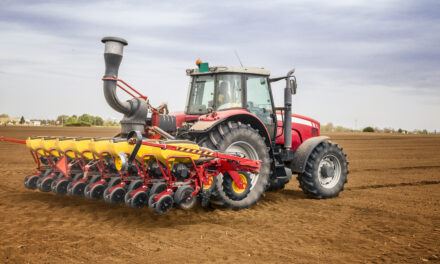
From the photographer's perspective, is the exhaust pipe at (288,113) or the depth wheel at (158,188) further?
the exhaust pipe at (288,113)

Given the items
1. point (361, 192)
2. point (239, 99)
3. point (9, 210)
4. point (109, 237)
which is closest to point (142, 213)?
point (109, 237)

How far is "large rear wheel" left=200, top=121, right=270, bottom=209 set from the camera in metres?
6.26

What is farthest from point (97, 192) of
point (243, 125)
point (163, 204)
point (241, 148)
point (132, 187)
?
point (243, 125)

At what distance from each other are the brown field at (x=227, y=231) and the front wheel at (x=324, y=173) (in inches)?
9.6

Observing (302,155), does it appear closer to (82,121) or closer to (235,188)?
(235,188)

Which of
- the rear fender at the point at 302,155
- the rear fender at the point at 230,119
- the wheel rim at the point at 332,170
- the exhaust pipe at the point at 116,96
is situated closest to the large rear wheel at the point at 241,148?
the rear fender at the point at 230,119

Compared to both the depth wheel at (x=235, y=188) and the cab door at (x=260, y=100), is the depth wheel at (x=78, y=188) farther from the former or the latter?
the cab door at (x=260, y=100)

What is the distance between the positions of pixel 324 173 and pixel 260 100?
6.41 feet

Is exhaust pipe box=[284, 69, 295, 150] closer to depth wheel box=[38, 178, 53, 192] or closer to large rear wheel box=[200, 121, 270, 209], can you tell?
large rear wheel box=[200, 121, 270, 209]

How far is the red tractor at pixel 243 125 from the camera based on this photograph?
6461mm

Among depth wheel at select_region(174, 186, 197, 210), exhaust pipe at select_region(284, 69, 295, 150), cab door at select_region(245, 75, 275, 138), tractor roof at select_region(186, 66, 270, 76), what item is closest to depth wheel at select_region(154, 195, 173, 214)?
Answer: depth wheel at select_region(174, 186, 197, 210)

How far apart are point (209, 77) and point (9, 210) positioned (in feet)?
13.3

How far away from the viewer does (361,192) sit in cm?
888

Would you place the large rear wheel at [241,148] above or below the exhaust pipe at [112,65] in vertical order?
below
